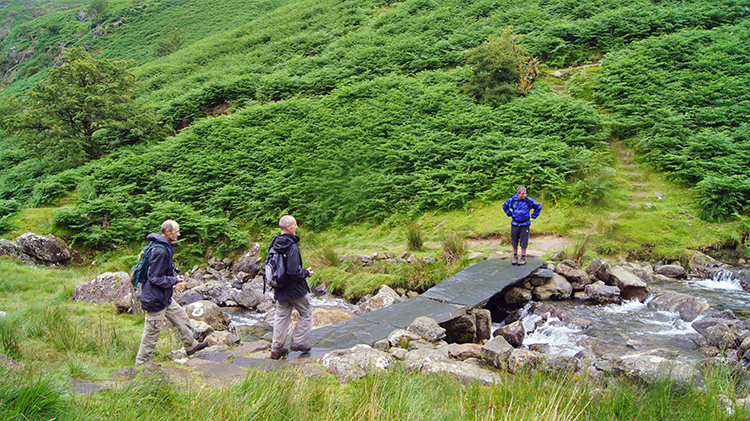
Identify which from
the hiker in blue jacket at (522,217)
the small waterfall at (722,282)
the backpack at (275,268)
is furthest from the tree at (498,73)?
the backpack at (275,268)

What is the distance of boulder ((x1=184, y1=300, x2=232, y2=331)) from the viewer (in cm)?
776

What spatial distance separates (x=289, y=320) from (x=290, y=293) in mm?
443

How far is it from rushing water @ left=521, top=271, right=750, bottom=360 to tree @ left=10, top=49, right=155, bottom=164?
21600mm

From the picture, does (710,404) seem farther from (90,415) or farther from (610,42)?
(610,42)

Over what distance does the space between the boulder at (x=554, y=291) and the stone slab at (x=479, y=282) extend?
0.39 m

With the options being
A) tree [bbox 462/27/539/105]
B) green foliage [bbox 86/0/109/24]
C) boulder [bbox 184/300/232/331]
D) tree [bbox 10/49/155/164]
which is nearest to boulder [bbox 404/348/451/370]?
boulder [bbox 184/300/232/331]

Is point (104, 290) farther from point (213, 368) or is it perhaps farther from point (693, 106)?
point (693, 106)

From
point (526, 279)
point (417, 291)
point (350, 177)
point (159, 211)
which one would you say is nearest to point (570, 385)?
point (526, 279)

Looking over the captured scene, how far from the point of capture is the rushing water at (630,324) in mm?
5758

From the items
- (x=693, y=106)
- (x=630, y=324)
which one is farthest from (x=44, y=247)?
(x=693, y=106)

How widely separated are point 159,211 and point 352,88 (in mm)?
10504

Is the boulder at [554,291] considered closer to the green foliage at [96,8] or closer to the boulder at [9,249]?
the boulder at [9,249]

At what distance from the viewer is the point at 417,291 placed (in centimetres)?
896

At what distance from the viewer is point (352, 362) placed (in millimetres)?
4715
